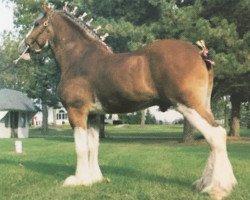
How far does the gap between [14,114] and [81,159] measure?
123ft

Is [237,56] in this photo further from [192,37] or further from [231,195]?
[231,195]

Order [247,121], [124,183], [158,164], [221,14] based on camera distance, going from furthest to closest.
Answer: [247,121], [221,14], [158,164], [124,183]

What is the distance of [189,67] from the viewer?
7.98m

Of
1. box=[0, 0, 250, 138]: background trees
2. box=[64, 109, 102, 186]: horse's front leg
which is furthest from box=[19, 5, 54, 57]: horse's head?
box=[0, 0, 250, 138]: background trees

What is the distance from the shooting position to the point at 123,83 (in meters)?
8.50

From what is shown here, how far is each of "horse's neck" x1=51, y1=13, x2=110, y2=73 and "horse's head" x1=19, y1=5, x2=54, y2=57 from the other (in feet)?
0.42

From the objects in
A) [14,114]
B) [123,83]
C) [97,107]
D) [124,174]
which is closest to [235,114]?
[14,114]

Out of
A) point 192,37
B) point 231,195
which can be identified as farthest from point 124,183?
point 192,37

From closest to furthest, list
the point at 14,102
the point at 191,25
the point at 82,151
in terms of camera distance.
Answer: the point at 82,151 → the point at 191,25 → the point at 14,102

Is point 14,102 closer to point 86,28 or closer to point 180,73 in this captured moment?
point 86,28

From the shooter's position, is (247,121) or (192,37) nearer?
(192,37)

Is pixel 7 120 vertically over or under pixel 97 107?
over

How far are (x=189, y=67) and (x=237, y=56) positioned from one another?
18.9 metres

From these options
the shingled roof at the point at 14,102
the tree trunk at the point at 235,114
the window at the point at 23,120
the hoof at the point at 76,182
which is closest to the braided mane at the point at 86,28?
the hoof at the point at 76,182
